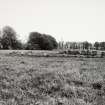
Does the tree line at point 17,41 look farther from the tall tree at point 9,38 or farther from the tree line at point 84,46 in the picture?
the tree line at point 84,46

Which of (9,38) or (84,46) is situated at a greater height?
(9,38)

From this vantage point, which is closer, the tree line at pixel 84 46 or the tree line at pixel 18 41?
the tree line at pixel 18 41

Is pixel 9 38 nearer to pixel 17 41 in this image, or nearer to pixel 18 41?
pixel 17 41

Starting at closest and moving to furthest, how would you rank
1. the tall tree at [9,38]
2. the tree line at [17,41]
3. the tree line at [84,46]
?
the tall tree at [9,38] → the tree line at [17,41] → the tree line at [84,46]

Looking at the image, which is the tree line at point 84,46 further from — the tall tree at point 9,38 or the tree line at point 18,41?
the tall tree at point 9,38

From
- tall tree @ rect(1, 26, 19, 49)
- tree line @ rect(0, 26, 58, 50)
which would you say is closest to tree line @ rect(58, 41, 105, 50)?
tree line @ rect(0, 26, 58, 50)

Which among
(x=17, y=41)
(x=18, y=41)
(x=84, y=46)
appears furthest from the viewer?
(x=84, y=46)

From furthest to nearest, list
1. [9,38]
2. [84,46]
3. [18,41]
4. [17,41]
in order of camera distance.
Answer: [84,46] < [18,41] < [17,41] < [9,38]

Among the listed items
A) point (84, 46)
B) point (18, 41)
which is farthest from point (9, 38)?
point (84, 46)

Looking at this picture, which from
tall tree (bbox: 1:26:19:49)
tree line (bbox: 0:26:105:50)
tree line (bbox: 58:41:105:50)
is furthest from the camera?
tree line (bbox: 58:41:105:50)

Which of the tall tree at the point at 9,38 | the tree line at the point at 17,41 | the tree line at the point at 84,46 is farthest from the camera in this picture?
the tree line at the point at 84,46

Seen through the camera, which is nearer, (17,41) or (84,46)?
(17,41)

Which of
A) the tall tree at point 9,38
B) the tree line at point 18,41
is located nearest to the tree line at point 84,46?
the tree line at point 18,41

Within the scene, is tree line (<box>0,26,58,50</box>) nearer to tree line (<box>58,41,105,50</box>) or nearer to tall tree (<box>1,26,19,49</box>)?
tall tree (<box>1,26,19,49</box>)
